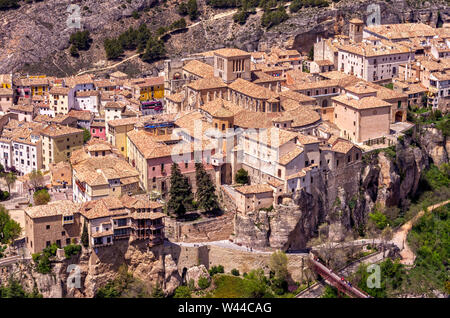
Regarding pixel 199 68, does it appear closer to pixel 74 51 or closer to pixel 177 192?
pixel 177 192

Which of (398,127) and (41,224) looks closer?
(41,224)

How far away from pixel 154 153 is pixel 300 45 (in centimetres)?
3427

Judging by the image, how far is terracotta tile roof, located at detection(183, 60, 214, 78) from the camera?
7844 centimetres

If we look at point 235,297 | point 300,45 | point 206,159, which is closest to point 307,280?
point 235,297

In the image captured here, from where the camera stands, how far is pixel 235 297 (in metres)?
60.5

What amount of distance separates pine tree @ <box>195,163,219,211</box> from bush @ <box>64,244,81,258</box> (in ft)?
33.2

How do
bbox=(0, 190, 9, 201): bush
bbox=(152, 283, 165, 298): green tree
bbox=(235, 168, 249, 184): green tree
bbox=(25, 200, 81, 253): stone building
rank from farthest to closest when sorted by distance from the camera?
bbox=(0, 190, 9, 201): bush
bbox=(235, 168, 249, 184): green tree
bbox=(152, 283, 165, 298): green tree
bbox=(25, 200, 81, 253): stone building

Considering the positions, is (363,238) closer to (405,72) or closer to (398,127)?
(398,127)

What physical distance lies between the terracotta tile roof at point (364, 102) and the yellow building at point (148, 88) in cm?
1756

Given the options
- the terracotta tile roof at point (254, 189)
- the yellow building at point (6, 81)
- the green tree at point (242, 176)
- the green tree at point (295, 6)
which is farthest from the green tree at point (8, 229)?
the green tree at point (295, 6)

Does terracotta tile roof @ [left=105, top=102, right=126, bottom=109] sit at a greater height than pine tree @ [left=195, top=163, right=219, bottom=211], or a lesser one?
greater

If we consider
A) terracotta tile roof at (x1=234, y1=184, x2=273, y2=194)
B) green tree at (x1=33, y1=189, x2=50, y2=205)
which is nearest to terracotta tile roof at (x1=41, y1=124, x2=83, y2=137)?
green tree at (x1=33, y1=189, x2=50, y2=205)

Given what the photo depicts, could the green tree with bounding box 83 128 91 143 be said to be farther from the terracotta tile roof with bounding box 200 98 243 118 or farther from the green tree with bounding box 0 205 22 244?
the green tree with bounding box 0 205 22 244

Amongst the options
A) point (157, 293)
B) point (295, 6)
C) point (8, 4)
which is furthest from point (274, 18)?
point (157, 293)
